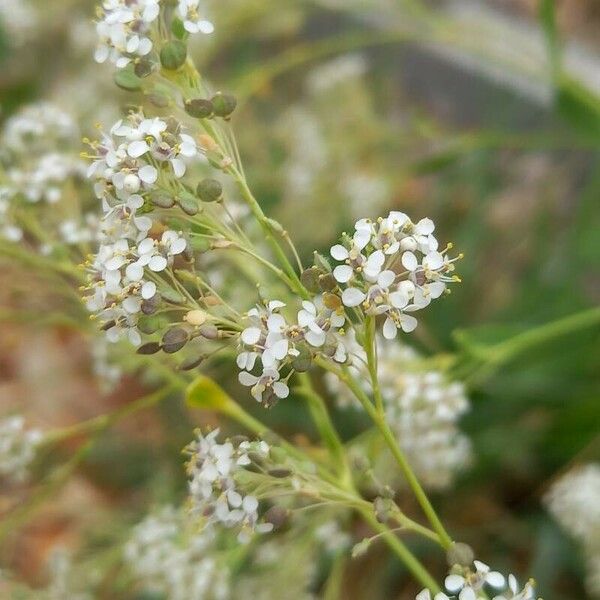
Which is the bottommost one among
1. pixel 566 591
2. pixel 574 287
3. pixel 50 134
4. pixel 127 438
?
pixel 566 591

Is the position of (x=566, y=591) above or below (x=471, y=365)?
below

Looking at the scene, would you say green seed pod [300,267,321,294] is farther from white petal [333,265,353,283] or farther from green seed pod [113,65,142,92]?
green seed pod [113,65,142,92]

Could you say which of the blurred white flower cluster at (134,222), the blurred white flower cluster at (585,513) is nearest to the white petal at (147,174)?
the blurred white flower cluster at (134,222)

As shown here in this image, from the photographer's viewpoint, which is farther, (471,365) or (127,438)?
(127,438)

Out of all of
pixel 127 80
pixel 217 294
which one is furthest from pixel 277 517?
pixel 127 80

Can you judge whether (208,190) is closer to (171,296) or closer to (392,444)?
(171,296)

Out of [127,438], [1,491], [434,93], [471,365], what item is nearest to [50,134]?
[471,365]

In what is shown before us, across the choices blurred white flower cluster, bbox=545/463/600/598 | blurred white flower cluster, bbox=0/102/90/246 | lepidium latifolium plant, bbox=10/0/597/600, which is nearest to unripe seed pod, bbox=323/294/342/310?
lepidium latifolium plant, bbox=10/0/597/600

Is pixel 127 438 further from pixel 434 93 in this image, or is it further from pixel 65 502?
pixel 434 93
